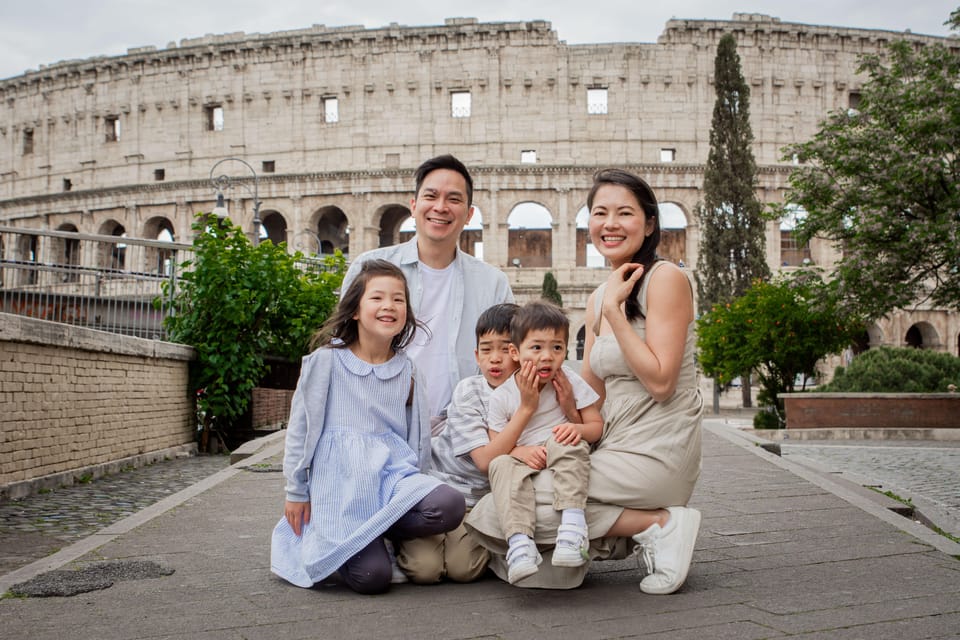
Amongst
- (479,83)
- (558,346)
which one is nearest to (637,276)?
(558,346)

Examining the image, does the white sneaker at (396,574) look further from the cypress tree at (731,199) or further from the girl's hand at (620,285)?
the cypress tree at (731,199)

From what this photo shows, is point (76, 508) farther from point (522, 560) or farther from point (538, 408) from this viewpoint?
point (522, 560)

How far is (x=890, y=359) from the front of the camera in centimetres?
1945

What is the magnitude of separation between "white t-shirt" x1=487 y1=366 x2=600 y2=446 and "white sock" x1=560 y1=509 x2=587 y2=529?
45 cm

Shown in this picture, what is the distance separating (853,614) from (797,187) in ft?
53.3

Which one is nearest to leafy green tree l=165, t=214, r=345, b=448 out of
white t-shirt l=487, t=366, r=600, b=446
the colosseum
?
white t-shirt l=487, t=366, r=600, b=446

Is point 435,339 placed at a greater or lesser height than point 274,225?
lesser

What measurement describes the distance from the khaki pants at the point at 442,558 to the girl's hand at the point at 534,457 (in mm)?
480

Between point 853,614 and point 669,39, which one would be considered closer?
point 853,614

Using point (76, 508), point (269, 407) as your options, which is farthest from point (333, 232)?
point (76, 508)

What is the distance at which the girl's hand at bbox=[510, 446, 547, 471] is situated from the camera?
3.81 m

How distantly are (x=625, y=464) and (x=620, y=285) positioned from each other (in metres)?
0.85

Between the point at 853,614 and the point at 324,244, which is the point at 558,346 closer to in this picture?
the point at 853,614

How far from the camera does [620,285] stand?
13.3ft
